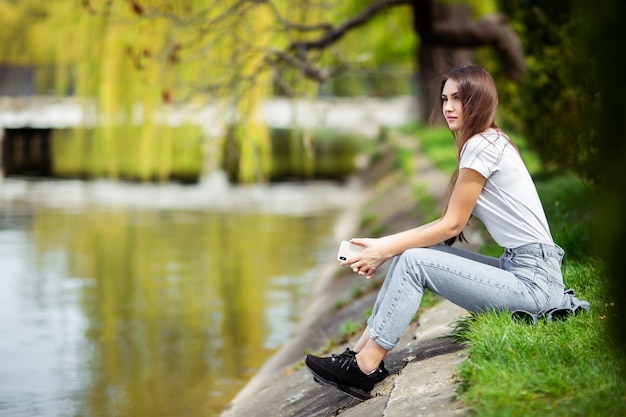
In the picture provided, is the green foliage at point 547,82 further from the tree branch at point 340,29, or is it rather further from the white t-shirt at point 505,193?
the white t-shirt at point 505,193

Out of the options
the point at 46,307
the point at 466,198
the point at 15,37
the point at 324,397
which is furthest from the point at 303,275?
the point at 15,37

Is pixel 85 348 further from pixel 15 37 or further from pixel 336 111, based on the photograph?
pixel 336 111

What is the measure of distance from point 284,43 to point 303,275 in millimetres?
4180

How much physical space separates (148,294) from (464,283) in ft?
27.6

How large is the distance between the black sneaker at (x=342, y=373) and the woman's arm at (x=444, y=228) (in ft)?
1.60

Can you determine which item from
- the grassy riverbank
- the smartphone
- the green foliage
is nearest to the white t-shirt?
the grassy riverbank

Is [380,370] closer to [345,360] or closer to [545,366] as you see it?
[345,360]

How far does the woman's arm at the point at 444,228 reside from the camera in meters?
5.42

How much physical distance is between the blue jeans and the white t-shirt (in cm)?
8

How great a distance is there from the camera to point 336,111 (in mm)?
46062

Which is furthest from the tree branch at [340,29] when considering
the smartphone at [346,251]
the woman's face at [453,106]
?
the smartphone at [346,251]

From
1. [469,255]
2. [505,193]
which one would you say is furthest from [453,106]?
[469,255]

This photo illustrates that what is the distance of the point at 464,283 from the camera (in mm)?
5336

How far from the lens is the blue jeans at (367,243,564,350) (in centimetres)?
527
